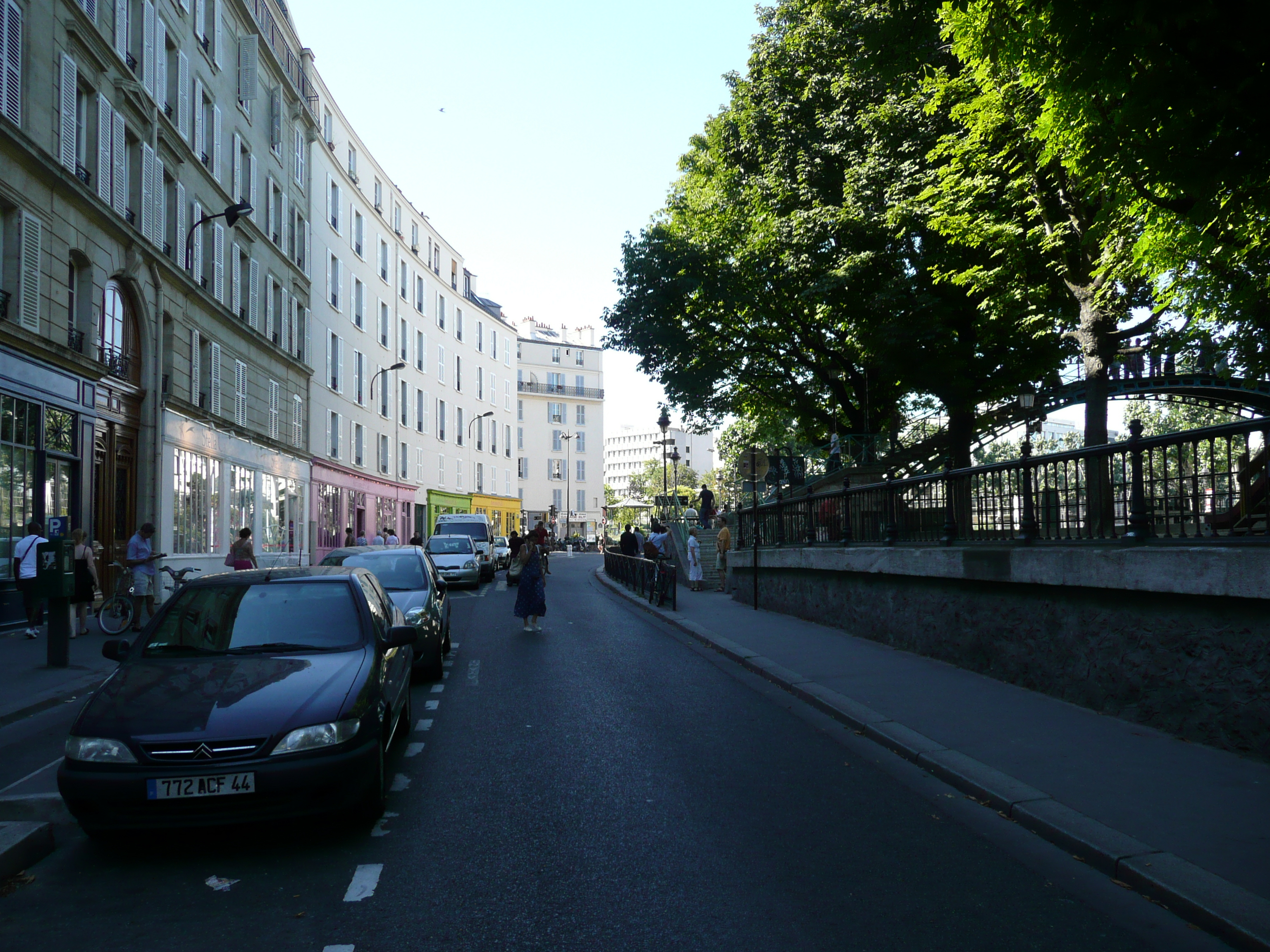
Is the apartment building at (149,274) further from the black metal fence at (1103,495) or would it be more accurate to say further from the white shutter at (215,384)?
the black metal fence at (1103,495)

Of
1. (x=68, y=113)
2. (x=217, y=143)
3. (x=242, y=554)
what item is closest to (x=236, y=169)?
(x=217, y=143)

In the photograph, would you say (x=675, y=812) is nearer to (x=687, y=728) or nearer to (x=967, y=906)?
(x=967, y=906)

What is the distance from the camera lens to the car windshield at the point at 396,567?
1200 centimetres

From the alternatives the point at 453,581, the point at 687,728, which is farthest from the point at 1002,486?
the point at 453,581

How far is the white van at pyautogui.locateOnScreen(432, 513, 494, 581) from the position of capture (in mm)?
35594

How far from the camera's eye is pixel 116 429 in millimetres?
21141

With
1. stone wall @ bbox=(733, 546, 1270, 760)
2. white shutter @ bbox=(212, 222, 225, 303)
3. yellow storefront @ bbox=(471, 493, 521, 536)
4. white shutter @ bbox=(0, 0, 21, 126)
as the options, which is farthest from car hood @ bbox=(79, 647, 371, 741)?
yellow storefront @ bbox=(471, 493, 521, 536)

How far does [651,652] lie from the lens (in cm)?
1413

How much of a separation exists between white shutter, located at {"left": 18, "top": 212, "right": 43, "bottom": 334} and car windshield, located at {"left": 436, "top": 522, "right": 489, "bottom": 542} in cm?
2015

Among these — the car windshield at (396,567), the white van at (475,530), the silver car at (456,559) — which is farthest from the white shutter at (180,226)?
the car windshield at (396,567)

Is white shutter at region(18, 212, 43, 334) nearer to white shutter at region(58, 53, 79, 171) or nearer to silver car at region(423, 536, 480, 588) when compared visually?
white shutter at region(58, 53, 79, 171)

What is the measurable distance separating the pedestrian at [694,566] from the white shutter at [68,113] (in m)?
16.1

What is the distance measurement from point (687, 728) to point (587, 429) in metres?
91.8

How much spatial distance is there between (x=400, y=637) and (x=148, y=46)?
823 inches
